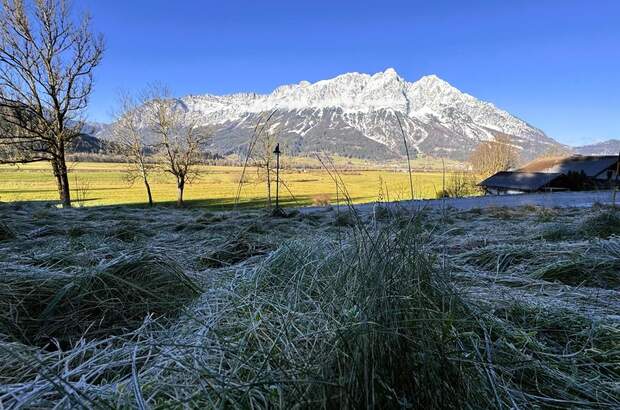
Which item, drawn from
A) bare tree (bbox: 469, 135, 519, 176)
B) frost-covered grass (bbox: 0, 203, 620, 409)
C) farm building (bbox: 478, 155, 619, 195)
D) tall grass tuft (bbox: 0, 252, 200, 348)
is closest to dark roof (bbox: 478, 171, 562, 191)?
farm building (bbox: 478, 155, 619, 195)

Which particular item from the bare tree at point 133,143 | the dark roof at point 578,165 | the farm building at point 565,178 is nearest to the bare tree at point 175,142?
the bare tree at point 133,143

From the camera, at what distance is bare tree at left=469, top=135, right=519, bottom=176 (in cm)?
4556

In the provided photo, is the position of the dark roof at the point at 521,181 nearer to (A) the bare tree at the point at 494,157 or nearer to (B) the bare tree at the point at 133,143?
(A) the bare tree at the point at 494,157

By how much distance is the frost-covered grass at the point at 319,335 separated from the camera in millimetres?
904

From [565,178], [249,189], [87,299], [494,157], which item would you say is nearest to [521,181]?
[565,178]

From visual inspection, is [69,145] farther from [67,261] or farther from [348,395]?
[348,395]

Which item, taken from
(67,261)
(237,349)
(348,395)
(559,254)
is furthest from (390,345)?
(559,254)

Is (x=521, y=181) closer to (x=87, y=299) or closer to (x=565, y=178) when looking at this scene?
(x=565, y=178)

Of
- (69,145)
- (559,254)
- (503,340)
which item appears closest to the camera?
(503,340)

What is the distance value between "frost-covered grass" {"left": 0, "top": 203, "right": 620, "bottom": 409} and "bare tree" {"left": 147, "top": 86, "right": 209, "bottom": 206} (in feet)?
87.0

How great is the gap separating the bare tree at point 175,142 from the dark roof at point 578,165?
32.3 meters

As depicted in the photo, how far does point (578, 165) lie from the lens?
35188 mm

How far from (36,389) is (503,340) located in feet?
4.70

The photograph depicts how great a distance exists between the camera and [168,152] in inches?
1078
